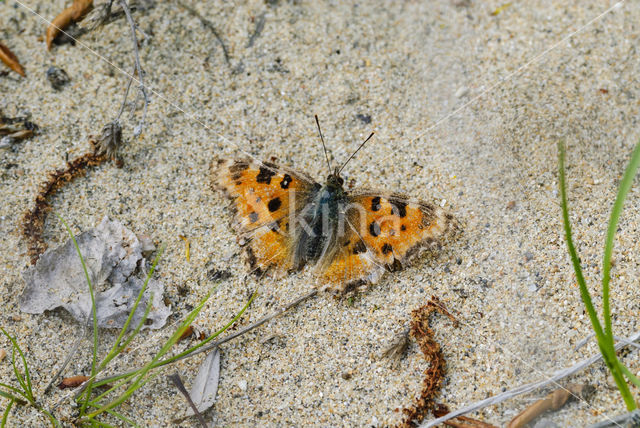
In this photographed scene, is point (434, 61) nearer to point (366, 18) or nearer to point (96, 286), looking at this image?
point (366, 18)

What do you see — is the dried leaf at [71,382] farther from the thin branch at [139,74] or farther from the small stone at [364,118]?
the small stone at [364,118]

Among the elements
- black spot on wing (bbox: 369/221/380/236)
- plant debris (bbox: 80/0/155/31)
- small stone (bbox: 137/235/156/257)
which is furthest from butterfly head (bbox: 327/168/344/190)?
plant debris (bbox: 80/0/155/31)

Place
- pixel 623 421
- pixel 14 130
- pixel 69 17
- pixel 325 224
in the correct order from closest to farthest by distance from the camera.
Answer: pixel 623 421
pixel 325 224
pixel 14 130
pixel 69 17

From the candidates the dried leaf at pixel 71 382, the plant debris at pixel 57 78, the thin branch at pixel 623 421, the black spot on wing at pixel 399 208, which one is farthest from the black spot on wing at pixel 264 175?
the thin branch at pixel 623 421

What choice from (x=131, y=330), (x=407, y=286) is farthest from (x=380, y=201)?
(x=131, y=330)

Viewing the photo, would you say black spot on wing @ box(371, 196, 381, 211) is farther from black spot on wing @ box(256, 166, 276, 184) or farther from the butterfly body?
black spot on wing @ box(256, 166, 276, 184)

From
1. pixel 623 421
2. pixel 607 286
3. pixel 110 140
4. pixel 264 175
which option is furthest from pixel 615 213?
pixel 110 140

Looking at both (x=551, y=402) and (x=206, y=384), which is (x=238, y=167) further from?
(x=551, y=402)
